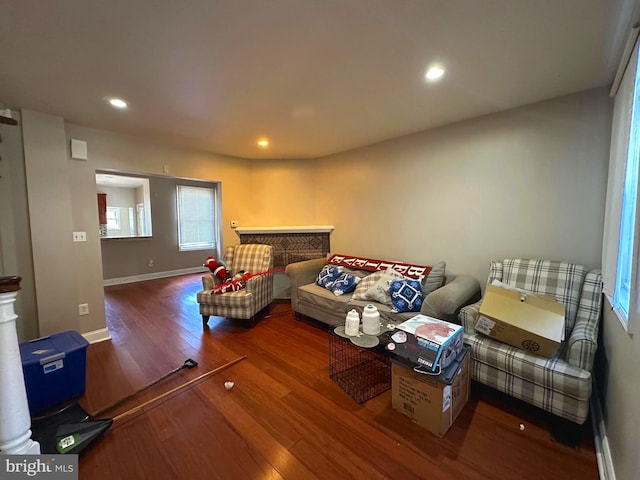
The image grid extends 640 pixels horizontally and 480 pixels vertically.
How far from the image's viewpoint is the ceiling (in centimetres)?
125

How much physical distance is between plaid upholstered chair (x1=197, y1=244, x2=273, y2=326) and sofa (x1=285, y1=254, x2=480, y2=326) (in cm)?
42

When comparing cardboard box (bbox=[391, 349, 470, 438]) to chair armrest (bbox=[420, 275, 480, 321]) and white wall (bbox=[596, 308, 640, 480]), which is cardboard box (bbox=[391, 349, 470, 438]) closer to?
chair armrest (bbox=[420, 275, 480, 321])

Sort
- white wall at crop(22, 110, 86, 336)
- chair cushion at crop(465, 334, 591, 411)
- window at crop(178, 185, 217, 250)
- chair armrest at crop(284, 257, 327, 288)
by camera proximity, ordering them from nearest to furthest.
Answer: chair cushion at crop(465, 334, 591, 411), white wall at crop(22, 110, 86, 336), chair armrest at crop(284, 257, 327, 288), window at crop(178, 185, 217, 250)

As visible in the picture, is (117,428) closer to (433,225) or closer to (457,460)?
(457,460)

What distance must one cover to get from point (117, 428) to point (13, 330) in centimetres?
91

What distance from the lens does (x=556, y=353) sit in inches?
64.7

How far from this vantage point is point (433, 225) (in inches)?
115

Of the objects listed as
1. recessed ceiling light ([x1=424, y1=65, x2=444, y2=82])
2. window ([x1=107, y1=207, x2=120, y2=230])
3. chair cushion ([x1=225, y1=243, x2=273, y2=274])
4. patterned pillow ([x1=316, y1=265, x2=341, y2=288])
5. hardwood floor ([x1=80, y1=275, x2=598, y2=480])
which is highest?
recessed ceiling light ([x1=424, y1=65, x2=444, y2=82])

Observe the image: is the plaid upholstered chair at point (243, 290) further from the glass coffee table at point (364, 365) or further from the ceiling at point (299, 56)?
the ceiling at point (299, 56)

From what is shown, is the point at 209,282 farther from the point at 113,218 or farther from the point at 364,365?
the point at 113,218

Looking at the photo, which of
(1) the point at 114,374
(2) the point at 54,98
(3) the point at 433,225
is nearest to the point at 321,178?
(3) the point at 433,225

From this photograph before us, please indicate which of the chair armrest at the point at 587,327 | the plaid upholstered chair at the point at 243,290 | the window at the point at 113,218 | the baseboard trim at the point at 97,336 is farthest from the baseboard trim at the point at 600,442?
the window at the point at 113,218

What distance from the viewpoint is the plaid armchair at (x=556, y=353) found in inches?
56.6

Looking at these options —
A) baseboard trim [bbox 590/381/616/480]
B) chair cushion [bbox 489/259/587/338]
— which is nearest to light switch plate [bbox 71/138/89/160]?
chair cushion [bbox 489/259/587/338]
